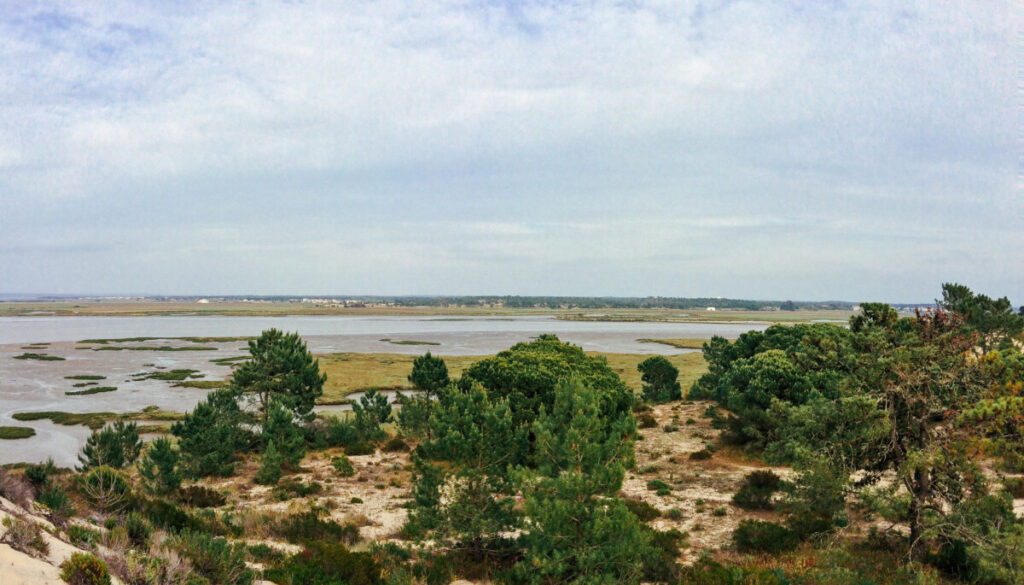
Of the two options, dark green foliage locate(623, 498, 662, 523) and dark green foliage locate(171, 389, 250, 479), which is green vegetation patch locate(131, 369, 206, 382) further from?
dark green foliage locate(623, 498, 662, 523)

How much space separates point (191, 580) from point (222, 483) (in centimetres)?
1684

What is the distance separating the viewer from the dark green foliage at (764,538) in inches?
599

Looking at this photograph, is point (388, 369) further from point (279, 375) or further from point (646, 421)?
point (646, 421)

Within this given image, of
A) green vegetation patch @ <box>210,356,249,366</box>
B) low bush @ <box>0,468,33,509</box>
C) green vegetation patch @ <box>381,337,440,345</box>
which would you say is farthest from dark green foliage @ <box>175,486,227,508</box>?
green vegetation patch @ <box>381,337,440,345</box>

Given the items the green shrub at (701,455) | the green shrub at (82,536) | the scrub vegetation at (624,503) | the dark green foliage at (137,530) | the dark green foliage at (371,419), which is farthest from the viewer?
the dark green foliage at (371,419)

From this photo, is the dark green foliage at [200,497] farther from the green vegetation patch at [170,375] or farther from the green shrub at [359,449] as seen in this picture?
Result: the green vegetation patch at [170,375]

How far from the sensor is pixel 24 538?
8820 millimetres

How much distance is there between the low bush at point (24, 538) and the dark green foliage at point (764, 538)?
52.8 feet

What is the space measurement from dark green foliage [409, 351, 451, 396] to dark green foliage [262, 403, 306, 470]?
24.5 ft

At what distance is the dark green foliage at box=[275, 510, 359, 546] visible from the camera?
51.8 ft

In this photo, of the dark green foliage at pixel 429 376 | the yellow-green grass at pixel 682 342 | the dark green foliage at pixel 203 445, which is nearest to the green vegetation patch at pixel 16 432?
the dark green foliage at pixel 203 445

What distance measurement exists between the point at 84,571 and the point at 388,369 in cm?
6183

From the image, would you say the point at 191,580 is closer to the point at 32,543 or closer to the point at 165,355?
the point at 32,543

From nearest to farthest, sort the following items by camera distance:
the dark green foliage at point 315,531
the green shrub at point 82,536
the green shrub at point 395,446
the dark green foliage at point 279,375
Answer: the green shrub at point 82,536 < the dark green foliage at point 315,531 < the dark green foliage at point 279,375 < the green shrub at point 395,446
